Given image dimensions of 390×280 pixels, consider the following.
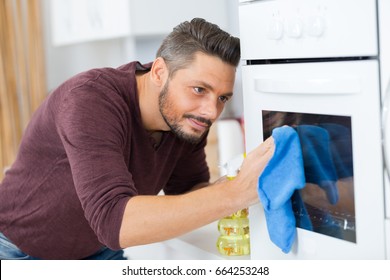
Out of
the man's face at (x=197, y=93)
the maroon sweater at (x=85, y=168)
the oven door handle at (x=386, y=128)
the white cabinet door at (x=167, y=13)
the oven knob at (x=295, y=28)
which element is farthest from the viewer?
the white cabinet door at (x=167, y=13)

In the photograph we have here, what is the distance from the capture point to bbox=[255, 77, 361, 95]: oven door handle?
976 millimetres

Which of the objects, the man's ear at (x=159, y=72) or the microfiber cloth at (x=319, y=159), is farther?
the man's ear at (x=159, y=72)

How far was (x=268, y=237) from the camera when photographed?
124cm

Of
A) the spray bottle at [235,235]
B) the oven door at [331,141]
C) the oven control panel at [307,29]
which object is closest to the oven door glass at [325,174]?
the oven door at [331,141]

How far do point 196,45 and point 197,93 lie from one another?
0.37 ft

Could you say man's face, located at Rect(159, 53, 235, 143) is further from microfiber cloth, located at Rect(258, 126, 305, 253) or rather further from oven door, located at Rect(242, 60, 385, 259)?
microfiber cloth, located at Rect(258, 126, 305, 253)

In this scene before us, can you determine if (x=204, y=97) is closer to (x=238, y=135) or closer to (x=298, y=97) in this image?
(x=298, y=97)

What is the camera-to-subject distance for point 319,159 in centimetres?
109

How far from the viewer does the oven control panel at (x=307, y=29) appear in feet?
3.12

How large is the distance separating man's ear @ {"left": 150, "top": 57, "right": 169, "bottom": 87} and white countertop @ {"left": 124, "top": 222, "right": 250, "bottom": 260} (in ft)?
1.36

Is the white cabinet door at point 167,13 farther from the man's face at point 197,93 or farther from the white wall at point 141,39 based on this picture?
the man's face at point 197,93

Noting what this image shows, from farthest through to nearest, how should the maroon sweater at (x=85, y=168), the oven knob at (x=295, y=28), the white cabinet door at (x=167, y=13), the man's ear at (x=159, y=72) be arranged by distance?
the white cabinet door at (x=167, y=13)
the man's ear at (x=159, y=72)
the maroon sweater at (x=85, y=168)
the oven knob at (x=295, y=28)
